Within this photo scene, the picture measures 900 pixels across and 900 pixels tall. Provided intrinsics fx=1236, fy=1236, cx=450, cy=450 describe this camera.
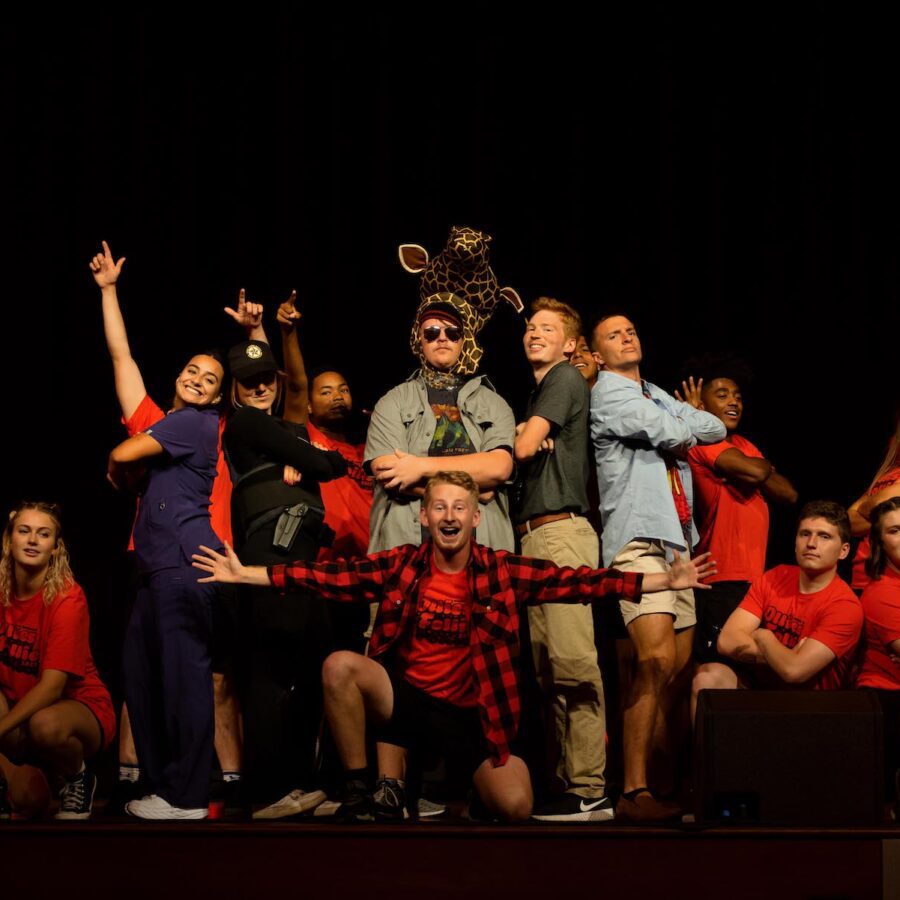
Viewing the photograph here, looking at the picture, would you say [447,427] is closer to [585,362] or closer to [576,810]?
[585,362]

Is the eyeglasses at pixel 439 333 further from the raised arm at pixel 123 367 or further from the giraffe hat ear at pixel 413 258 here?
the raised arm at pixel 123 367

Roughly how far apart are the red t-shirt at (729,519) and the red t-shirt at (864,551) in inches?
13.0

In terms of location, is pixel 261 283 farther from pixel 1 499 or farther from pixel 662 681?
pixel 662 681

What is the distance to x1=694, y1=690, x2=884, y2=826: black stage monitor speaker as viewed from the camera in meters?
3.20

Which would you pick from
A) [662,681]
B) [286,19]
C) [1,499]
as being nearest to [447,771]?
[662,681]

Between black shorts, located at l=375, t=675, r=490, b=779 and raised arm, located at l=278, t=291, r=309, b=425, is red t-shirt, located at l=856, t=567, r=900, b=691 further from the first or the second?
raised arm, located at l=278, t=291, r=309, b=425

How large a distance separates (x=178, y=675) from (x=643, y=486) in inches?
61.1

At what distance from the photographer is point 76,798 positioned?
3777mm

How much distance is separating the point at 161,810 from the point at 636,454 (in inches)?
71.7

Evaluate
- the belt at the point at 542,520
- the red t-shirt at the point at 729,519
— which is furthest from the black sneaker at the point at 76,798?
the red t-shirt at the point at 729,519

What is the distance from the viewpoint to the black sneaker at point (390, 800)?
135 inches

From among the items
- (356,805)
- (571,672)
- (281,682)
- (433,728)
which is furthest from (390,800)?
(571,672)

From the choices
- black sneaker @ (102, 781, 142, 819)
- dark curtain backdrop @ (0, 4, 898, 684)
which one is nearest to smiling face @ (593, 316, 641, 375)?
dark curtain backdrop @ (0, 4, 898, 684)

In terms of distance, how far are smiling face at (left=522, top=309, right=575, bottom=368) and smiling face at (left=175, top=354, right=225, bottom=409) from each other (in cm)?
104
